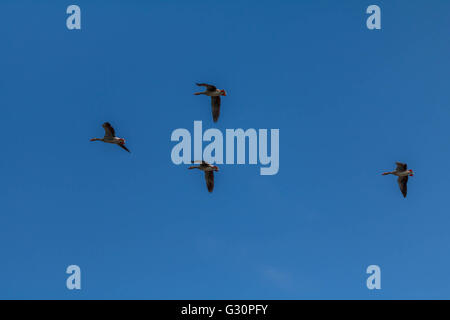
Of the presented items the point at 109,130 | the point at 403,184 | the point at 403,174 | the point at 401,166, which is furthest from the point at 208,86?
the point at 403,184

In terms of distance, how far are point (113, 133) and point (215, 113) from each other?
660 centimetres

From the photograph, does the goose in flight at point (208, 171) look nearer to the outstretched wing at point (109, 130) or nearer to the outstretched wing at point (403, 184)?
the outstretched wing at point (109, 130)

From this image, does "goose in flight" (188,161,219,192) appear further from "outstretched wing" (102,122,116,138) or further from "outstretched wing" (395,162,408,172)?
"outstretched wing" (395,162,408,172)

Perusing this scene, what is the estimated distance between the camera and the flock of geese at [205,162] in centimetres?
3597

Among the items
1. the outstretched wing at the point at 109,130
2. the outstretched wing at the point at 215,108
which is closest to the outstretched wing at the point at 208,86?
the outstretched wing at the point at 215,108

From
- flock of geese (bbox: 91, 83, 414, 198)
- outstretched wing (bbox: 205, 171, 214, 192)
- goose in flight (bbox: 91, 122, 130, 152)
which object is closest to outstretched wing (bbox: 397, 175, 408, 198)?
flock of geese (bbox: 91, 83, 414, 198)

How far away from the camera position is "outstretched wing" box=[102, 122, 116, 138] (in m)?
34.9

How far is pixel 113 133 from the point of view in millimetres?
35656
